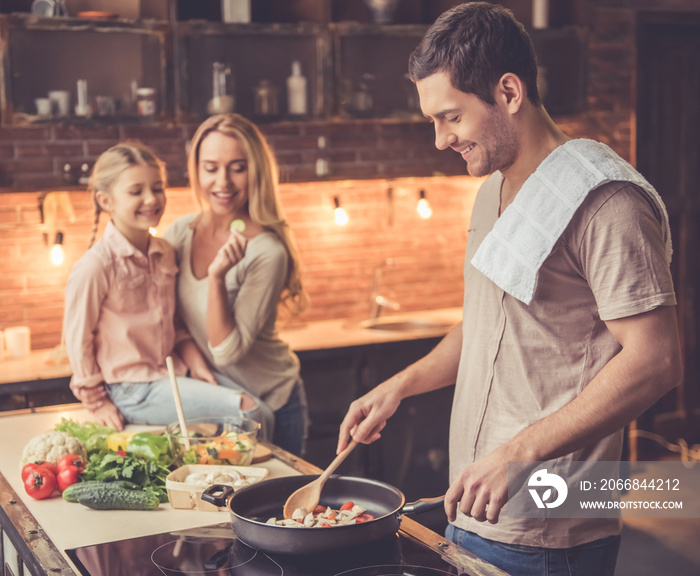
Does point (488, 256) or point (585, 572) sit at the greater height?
point (488, 256)

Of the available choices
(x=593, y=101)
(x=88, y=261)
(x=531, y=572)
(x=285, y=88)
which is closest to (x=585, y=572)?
(x=531, y=572)

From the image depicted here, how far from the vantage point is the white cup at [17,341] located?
13.0 ft

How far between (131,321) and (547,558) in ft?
5.08

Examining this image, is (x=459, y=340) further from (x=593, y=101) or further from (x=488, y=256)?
(x=593, y=101)

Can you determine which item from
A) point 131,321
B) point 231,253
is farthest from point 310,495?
point 131,321

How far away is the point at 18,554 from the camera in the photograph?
181cm

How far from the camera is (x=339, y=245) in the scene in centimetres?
491

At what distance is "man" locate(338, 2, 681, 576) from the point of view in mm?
1558

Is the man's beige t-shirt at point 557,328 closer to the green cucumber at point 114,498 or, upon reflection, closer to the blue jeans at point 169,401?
the green cucumber at point 114,498

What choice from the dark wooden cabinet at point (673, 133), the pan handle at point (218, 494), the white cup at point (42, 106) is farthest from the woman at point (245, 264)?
the dark wooden cabinet at point (673, 133)

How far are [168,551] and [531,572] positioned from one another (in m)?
0.75

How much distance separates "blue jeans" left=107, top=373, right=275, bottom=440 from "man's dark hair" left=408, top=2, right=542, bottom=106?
1.34 meters

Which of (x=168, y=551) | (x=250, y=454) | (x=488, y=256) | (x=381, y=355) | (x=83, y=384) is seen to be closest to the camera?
(x=168, y=551)

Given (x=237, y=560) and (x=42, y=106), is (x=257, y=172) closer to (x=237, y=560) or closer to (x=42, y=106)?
(x=42, y=106)
